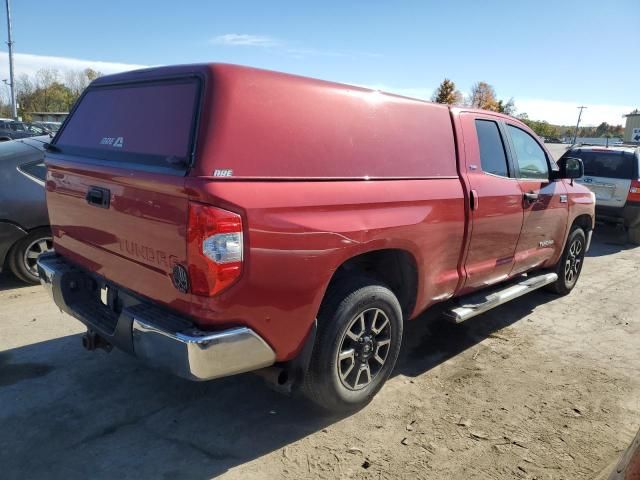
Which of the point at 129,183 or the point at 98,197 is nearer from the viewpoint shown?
the point at 129,183

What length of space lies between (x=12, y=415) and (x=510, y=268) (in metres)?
4.03

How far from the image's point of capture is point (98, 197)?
291cm

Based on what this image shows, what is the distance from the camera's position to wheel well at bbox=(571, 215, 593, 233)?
5.97 m

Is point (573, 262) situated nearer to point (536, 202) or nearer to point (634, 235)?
point (536, 202)

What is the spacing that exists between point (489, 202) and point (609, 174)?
7023mm

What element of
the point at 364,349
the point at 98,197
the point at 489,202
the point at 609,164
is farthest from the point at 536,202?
the point at 609,164

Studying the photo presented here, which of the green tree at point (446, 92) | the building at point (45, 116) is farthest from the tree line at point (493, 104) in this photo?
the building at point (45, 116)

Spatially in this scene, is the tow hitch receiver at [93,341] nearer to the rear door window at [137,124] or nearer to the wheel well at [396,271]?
the rear door window at [137,124]

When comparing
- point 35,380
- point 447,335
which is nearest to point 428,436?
point 447,335

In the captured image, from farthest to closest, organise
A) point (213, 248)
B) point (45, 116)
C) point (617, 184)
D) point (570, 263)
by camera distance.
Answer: point (45, 116) → point (617, 184) → point (570, 263) → point (213, 248)

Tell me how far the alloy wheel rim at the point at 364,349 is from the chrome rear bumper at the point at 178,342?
0.63m

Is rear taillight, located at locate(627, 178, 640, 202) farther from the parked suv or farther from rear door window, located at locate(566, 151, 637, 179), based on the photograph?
rear door window, located at locate(566, 151, 637, 179)

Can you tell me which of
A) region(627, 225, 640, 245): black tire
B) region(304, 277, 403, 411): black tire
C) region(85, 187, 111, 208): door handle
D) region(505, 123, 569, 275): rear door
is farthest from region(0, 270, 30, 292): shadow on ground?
region(627, 225, 640, 245): black tire

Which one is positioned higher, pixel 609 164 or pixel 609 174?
pixel 609 164
